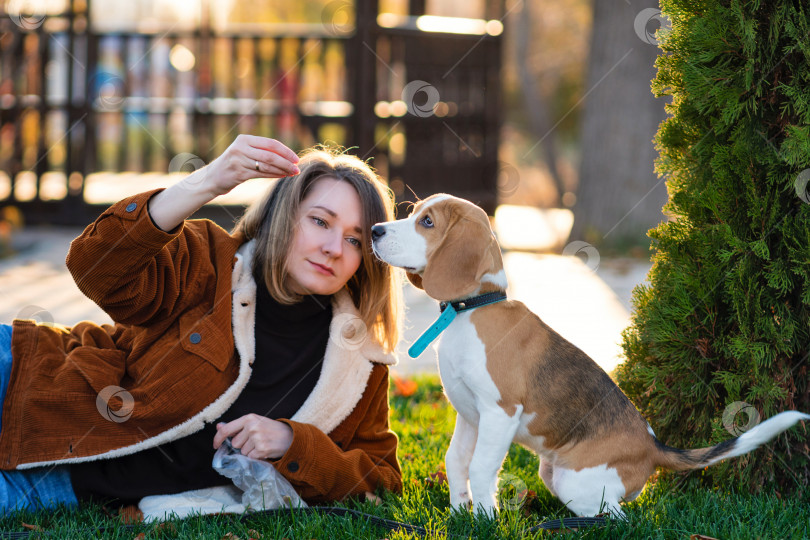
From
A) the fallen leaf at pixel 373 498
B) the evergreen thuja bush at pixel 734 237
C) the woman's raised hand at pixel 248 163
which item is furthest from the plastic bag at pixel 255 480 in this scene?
the evergreen thuja bush at pixel 734 237

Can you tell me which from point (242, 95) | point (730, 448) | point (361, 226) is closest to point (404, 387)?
point (361, 226)

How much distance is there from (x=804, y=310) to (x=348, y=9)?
8839 millimetres

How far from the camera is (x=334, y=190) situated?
10.8ft

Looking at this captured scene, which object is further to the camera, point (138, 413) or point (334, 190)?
point (334, 190)

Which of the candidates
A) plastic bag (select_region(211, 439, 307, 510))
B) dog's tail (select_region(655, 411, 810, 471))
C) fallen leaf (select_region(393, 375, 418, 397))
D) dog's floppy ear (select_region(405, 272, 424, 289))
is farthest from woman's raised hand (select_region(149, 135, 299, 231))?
fallen leaf (select_region(393, 375, 418, 397))

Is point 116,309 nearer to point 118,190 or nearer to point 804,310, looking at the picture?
point 804,310

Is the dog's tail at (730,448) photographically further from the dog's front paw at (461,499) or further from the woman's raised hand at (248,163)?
the woman's raised hand at (248,163)

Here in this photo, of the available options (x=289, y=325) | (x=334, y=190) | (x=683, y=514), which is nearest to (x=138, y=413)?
(x=289, y=325)

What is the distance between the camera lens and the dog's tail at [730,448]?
9.07 ft

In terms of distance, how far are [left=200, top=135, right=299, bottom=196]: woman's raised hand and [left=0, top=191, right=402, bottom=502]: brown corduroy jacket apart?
24 centimetres

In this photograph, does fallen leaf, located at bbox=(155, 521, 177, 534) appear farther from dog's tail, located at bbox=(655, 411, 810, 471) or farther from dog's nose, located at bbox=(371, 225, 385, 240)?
dog's tail, located at bbox=(655, 411, 810, 471)

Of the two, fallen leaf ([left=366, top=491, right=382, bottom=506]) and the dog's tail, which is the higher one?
the dog's tail

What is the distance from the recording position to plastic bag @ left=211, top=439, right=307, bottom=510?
302 centimetres

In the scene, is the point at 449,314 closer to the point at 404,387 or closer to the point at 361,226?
the point at 361,226
